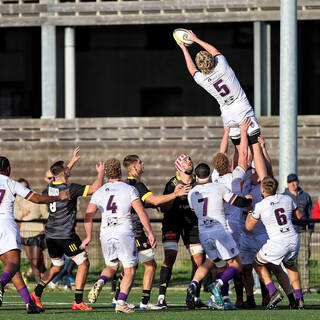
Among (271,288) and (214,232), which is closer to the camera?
(214,232)

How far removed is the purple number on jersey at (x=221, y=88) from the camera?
1544 centimetres

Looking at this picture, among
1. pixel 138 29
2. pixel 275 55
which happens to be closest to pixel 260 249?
pixel 275 55

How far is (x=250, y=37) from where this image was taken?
35781 millimetres

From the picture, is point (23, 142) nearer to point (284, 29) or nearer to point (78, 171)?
point (78, 171)

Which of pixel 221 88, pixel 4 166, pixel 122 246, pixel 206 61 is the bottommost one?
pixel 122 246

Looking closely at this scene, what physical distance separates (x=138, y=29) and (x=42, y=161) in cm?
854

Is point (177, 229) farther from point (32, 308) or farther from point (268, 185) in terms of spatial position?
point (32, 308)

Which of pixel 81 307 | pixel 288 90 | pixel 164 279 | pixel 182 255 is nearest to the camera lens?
pixel 81 307

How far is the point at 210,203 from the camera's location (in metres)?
15.1

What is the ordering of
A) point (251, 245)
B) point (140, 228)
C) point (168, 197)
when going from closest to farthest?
1. point (168, 197)
2. point (140, 228)
3. point (251, 245)

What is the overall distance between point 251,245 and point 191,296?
1.41 meters

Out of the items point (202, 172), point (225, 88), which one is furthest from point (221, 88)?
point (202, 172)

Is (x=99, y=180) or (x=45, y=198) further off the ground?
(x=99, y=180)

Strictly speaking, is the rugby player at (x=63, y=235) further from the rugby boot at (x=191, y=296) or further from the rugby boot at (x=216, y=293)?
the rugby boot at (x=216, y=293)
